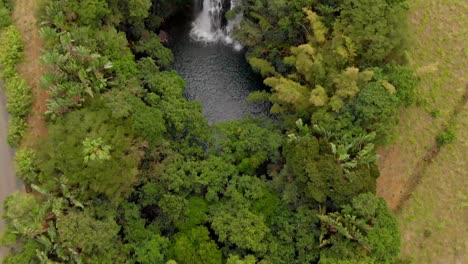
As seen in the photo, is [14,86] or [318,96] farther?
[14,86]

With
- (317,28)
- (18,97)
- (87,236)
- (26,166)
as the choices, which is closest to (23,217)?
(26,166)

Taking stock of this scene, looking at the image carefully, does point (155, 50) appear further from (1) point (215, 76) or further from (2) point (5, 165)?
(2) point (5, 165)

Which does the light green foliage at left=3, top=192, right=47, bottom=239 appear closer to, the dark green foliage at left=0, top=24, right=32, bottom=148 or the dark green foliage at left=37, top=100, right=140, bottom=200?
the dark green foliage at left=37, top=100, right=140, bottom=200

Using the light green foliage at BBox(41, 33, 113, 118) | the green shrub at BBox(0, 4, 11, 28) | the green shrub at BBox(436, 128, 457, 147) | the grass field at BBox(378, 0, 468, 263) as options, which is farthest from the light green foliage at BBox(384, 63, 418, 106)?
the green shrub at BBox(0, 4, 11, 28)

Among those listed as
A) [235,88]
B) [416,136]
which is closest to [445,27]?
[416,136]

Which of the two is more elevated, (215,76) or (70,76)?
(70,76)

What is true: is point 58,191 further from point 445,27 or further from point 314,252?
point 445,27

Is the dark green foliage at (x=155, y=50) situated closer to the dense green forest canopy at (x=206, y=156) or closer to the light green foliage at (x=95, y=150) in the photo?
the dense green forest canopy at (x=206, y=156)
